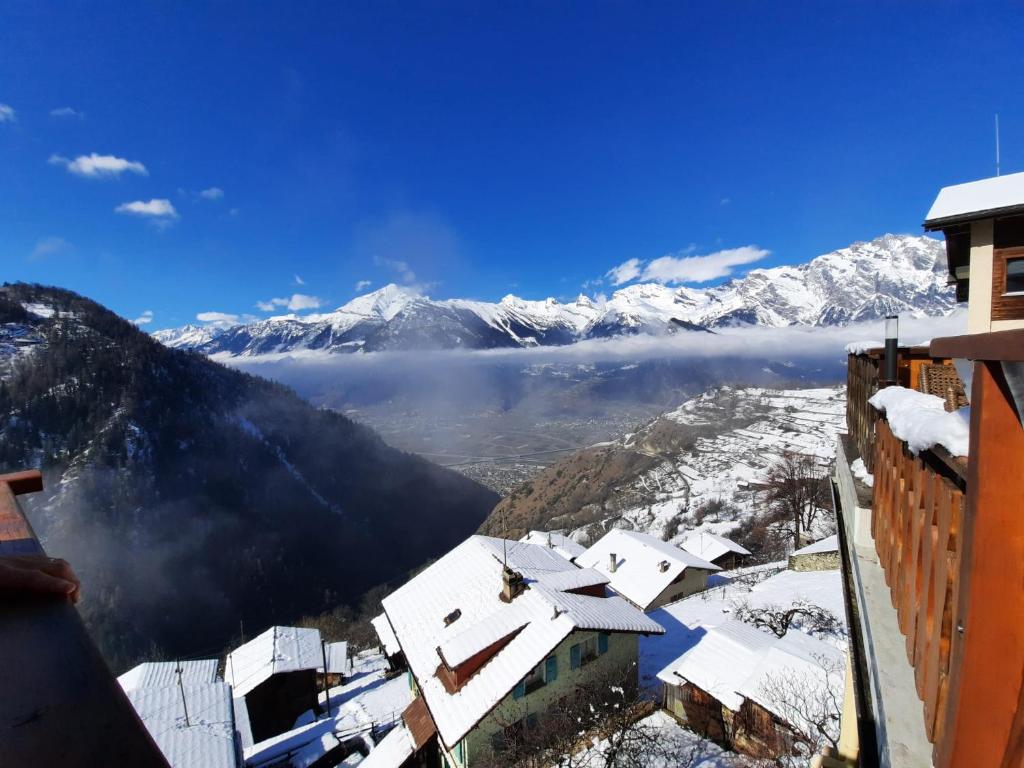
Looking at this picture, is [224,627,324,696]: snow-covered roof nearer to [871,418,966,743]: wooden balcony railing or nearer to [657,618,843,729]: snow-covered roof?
[657,618,843,729]: snow-covered roof

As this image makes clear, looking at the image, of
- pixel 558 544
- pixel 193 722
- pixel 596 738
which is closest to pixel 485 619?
pixel 596 738

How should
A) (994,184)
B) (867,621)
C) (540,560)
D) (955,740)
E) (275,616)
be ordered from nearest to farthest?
(955,740), (867,621), (994,184), (540,560), (275,616)

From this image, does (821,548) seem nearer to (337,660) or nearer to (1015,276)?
(1015,276)

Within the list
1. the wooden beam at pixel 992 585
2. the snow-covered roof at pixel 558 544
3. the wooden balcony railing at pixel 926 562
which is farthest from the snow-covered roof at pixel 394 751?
the snow-covered roof at pixel 558 544

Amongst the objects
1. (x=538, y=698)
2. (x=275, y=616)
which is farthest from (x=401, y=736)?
(x=275, y=616)

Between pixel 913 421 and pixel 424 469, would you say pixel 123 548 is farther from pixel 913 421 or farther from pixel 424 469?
pixel 913 421

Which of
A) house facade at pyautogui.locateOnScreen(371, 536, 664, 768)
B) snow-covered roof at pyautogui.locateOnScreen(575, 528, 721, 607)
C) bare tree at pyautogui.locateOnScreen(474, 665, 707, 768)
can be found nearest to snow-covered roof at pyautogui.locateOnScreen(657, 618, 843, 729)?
bare tree at pyautogui.locateOnScreen(474, 665, 707, 768)
